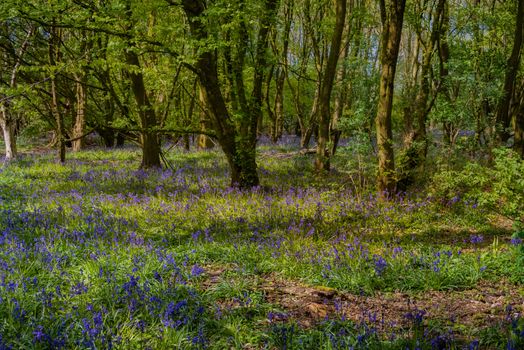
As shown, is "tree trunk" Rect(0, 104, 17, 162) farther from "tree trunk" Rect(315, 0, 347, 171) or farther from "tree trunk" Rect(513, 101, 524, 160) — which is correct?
"tree trunk" Rect(513, 101, 524, 160)

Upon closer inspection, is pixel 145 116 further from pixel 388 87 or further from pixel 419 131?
pixel 419 131

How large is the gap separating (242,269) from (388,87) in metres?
5.41

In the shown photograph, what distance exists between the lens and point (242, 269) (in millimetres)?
5375

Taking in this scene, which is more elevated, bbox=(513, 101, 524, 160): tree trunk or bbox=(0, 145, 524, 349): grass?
bbox=(513, 101, 524, 160): tree trunk

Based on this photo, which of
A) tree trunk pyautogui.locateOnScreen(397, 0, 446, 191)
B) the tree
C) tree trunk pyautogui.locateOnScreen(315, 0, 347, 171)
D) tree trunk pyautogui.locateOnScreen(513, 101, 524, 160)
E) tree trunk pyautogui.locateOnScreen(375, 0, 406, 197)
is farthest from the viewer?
tree trunk pyautogui.locateOnScreen(315, 0, 347, 171)

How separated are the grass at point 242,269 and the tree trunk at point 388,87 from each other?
0.53m

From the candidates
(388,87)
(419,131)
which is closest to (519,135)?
(419,131)

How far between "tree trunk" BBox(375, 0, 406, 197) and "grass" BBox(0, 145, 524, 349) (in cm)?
53

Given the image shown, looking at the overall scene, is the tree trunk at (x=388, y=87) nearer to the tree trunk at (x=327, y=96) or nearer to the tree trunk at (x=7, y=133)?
the tree trunk at (x=327, y=96)

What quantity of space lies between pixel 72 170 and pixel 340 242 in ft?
34.6

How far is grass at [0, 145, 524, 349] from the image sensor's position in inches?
152

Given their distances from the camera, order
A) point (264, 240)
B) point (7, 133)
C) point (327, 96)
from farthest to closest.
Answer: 1. point (7, 133)
2. point (327, 96)
3. point (264, 240)

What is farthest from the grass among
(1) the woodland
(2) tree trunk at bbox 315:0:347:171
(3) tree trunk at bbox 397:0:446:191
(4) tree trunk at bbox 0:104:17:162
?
(4) tree trunk at bbox 0:104:17:162

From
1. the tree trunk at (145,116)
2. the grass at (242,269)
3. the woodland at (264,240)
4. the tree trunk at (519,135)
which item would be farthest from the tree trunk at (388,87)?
the tree trunk at (145,116)
